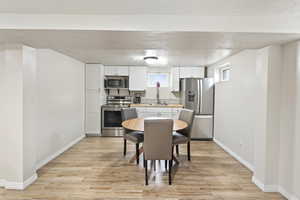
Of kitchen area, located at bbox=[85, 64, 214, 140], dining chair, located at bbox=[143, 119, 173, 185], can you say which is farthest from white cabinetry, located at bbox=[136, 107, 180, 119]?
dining chair, located at bbox=[143, 119, 173, 185]

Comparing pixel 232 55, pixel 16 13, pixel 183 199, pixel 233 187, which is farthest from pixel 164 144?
pixel 232 55

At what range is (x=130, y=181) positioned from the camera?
268cm

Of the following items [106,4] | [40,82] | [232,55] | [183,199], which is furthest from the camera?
[232,55]

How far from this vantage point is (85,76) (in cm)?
514

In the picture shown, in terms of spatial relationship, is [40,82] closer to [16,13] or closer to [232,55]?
[16,13]

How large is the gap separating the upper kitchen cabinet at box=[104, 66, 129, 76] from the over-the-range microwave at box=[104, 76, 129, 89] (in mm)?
155

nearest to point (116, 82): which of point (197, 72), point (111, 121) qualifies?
point (111, 121)

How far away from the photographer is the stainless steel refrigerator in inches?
190

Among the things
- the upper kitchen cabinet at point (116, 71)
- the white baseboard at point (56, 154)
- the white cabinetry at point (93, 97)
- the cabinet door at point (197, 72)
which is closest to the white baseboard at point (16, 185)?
the white baseboard at point (56, 154)

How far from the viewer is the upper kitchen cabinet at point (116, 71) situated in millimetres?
5445

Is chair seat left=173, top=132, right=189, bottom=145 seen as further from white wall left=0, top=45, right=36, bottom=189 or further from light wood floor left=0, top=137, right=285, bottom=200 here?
white wall left=0, top=45, right=36, bottom=189

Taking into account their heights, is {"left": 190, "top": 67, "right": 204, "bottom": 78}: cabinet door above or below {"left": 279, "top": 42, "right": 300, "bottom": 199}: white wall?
above

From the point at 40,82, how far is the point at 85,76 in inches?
82.5

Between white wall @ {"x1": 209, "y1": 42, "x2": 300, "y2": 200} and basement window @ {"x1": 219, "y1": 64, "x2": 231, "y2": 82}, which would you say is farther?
basement window @ {"x1": 219, "y1": 64, "x2": 231, "y2": 82}
